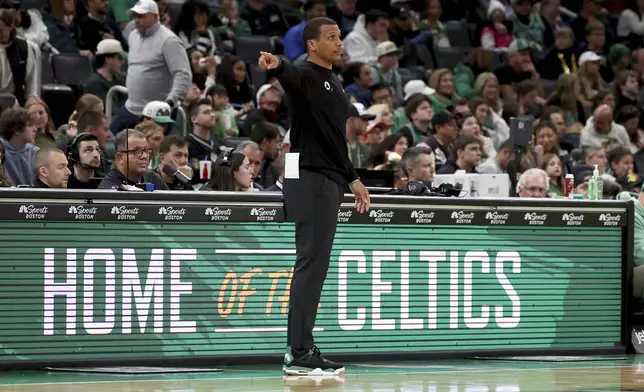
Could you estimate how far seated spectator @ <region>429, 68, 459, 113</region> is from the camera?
18.8 m

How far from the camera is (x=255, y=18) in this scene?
823 inches

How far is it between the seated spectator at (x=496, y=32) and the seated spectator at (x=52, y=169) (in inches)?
519

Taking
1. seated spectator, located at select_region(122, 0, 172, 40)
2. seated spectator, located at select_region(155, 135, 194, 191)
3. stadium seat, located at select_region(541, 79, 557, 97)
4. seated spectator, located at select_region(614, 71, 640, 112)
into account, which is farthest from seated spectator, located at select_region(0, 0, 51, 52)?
seated spectator, located at select_region(614, 71, 640, 112)

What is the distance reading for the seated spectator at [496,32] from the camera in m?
22.9

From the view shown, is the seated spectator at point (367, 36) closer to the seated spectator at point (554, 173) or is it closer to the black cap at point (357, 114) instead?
the black cap at point (357, 114)

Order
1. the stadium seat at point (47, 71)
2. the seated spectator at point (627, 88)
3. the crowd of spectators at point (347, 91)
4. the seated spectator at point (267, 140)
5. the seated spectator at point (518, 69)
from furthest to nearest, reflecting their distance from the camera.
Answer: the seated spectator at point (627, 88)
the seated spectator at point (518, 69)
the stadium seat at point (47, 71)
the seated spectator at point (267, 140)
the crowd of spectators at point (347, 91)

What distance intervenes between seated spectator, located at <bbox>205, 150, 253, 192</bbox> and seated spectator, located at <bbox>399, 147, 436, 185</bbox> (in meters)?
1.57

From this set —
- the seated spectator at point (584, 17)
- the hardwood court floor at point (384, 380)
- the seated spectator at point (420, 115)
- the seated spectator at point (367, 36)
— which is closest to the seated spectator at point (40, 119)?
the hardwood court floor at point (384, 380)

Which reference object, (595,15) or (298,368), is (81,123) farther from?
(595,15)

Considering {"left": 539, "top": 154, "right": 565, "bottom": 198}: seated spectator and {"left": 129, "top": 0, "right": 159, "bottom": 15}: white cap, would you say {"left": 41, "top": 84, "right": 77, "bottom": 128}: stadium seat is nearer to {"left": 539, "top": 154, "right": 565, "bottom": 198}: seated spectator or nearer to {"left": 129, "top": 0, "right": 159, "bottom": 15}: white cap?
{"left": 129, "top": 0, "right": 159, "bottom": 15}: white cap

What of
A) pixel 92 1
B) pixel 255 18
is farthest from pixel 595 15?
pixel 92 1

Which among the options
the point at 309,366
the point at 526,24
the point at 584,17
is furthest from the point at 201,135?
the point at 584,17

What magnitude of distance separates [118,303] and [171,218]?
2.26 feet

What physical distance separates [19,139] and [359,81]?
23.3 ft
